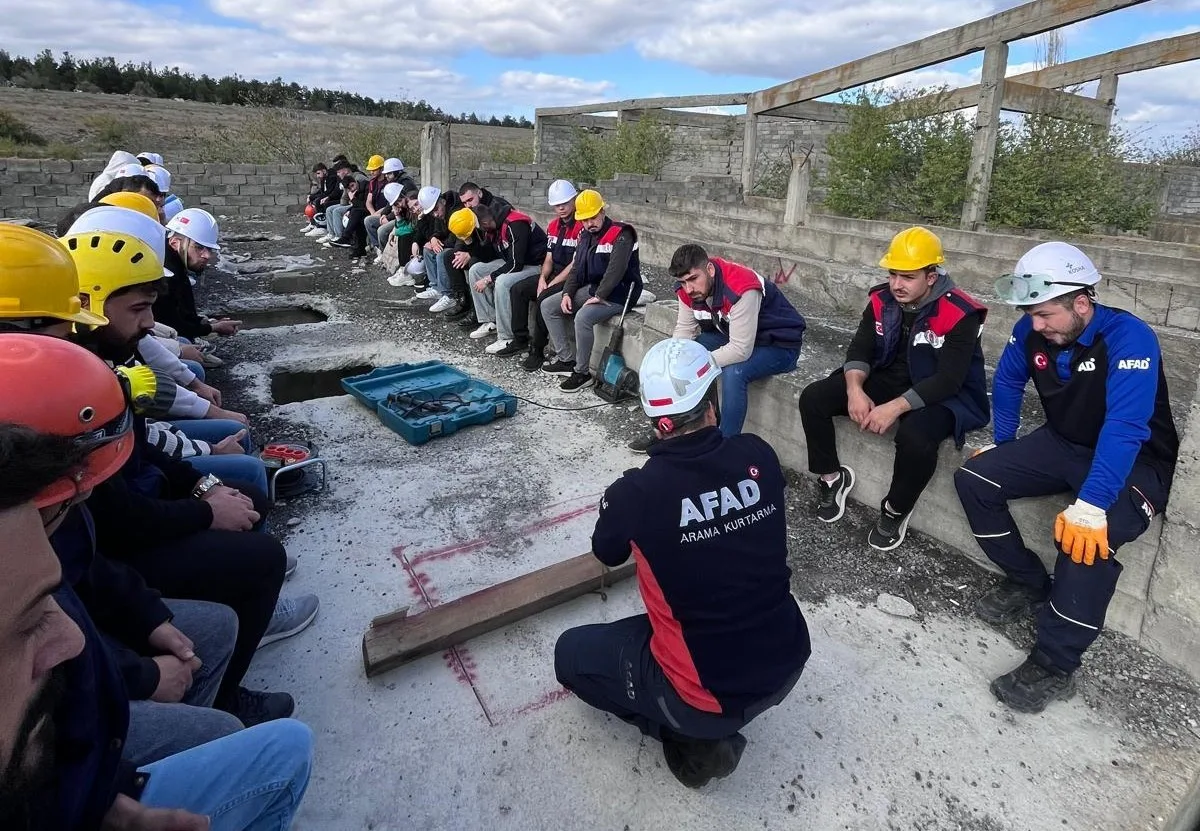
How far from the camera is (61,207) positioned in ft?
39.0

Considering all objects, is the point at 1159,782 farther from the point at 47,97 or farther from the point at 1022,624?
the point at 47,97

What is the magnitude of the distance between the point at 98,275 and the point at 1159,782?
158 inches

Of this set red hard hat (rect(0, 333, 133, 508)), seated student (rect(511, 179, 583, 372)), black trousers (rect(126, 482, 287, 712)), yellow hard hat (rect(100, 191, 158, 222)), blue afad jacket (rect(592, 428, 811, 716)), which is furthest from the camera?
seated student (rect(511, 179, 583, 372))

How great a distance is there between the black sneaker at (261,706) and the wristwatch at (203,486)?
2.33ft

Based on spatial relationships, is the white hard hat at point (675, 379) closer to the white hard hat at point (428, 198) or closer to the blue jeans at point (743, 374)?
the blue jeans at point (743, 374)

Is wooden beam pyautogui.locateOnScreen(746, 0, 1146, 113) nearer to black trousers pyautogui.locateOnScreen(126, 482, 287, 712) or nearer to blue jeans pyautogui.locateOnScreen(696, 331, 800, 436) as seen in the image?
blue jeans pyautogui.locateOnScreen(696, 331, 800, 436)

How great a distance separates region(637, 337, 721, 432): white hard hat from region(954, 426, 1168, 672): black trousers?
1489mm

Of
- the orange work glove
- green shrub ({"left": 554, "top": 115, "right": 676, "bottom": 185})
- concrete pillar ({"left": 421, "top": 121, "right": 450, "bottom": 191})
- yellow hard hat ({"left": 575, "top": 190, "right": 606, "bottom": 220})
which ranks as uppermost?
green shrub ({"left": 554, "top": 115, "right": 676, "bottom": 185})

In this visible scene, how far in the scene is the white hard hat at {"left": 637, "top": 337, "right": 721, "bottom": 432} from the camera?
2020mm

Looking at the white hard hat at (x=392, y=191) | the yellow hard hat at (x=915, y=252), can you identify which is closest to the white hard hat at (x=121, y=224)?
the yellow hard hat at (x=915, y=252)

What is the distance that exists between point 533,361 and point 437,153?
6311mm

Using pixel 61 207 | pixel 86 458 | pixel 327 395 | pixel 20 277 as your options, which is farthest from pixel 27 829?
pixel 61 207

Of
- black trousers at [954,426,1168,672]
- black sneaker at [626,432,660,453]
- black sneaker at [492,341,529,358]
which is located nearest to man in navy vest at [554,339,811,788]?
black trousers at [954,426,1168,672]

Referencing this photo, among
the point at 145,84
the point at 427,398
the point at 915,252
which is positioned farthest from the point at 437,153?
the point at 145,84
